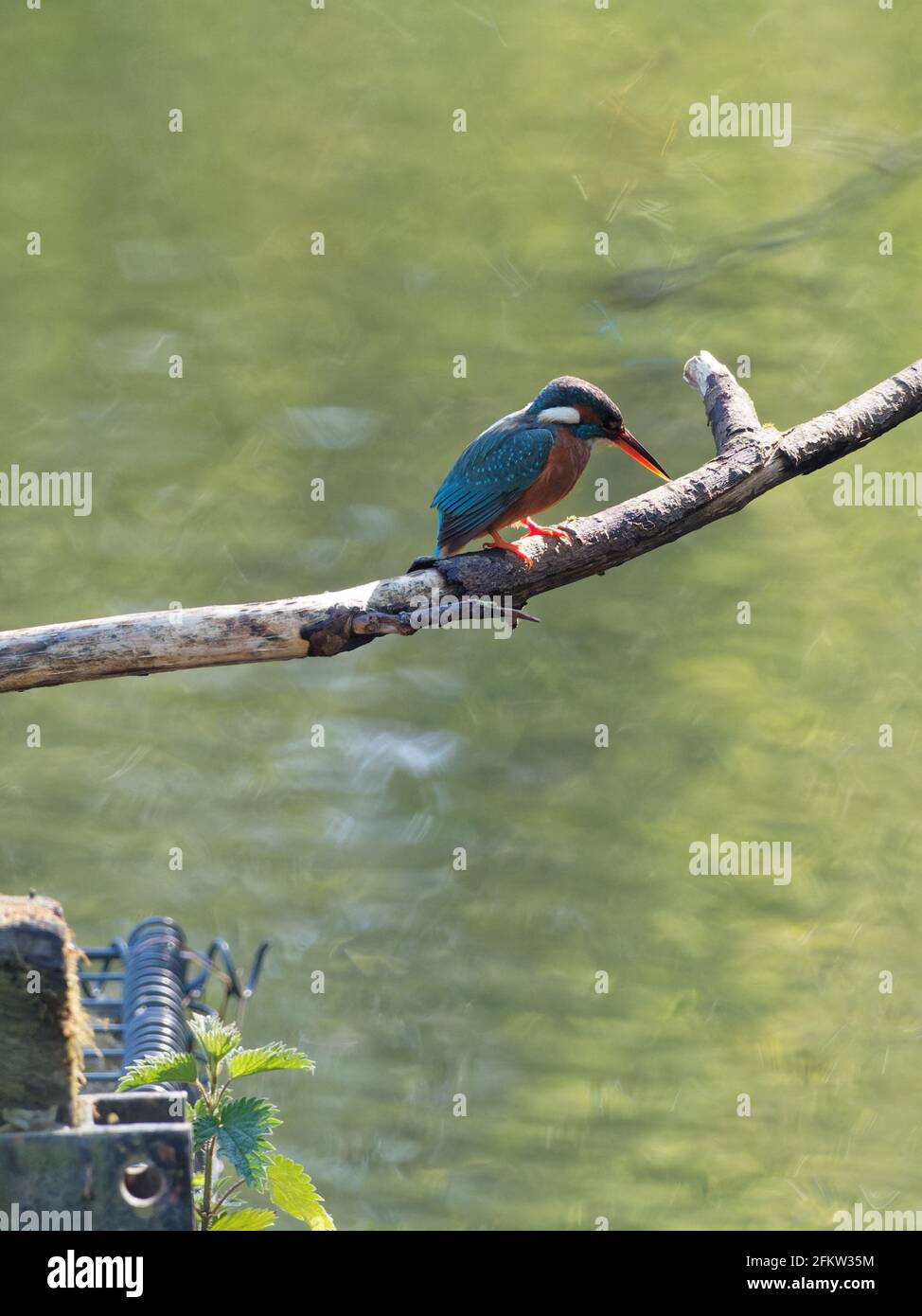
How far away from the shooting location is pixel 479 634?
493 cm

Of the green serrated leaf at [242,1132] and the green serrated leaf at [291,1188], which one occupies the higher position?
the green serrated leaf at [242,1132]

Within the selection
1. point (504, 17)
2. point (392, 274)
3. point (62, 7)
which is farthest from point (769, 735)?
point (62, 7)

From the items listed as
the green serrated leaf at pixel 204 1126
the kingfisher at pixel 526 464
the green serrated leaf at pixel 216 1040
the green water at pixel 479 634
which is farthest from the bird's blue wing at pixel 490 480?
the green water at pixel 479 634

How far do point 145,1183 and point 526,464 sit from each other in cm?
153

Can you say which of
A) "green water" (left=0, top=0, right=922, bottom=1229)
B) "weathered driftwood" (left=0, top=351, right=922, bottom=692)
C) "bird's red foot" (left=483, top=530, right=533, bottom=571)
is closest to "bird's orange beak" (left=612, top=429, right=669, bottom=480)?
"weathered driftwood" (left=0, top=351, right=922, bottom=692)

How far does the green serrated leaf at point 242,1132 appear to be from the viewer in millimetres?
1939

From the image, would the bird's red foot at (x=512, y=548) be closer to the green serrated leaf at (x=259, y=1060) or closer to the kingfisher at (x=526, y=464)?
the kingfisher at (x=526, y=464)

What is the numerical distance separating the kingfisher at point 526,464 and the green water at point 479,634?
205cm

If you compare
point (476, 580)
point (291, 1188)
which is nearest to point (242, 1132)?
point (291, 1188)

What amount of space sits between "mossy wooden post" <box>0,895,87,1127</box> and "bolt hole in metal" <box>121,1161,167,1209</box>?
79 millimetres

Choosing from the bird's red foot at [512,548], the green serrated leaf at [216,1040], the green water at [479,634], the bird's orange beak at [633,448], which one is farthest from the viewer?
the green water at [479,634]

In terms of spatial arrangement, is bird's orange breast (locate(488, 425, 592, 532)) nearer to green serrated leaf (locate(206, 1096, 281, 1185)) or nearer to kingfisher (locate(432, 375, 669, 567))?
kingfisher (locate(432, 375, 669, 567))

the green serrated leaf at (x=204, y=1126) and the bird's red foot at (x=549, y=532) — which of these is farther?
the bird's red foot at (x=549, y=532)

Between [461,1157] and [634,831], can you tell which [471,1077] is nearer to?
[461,1157]
